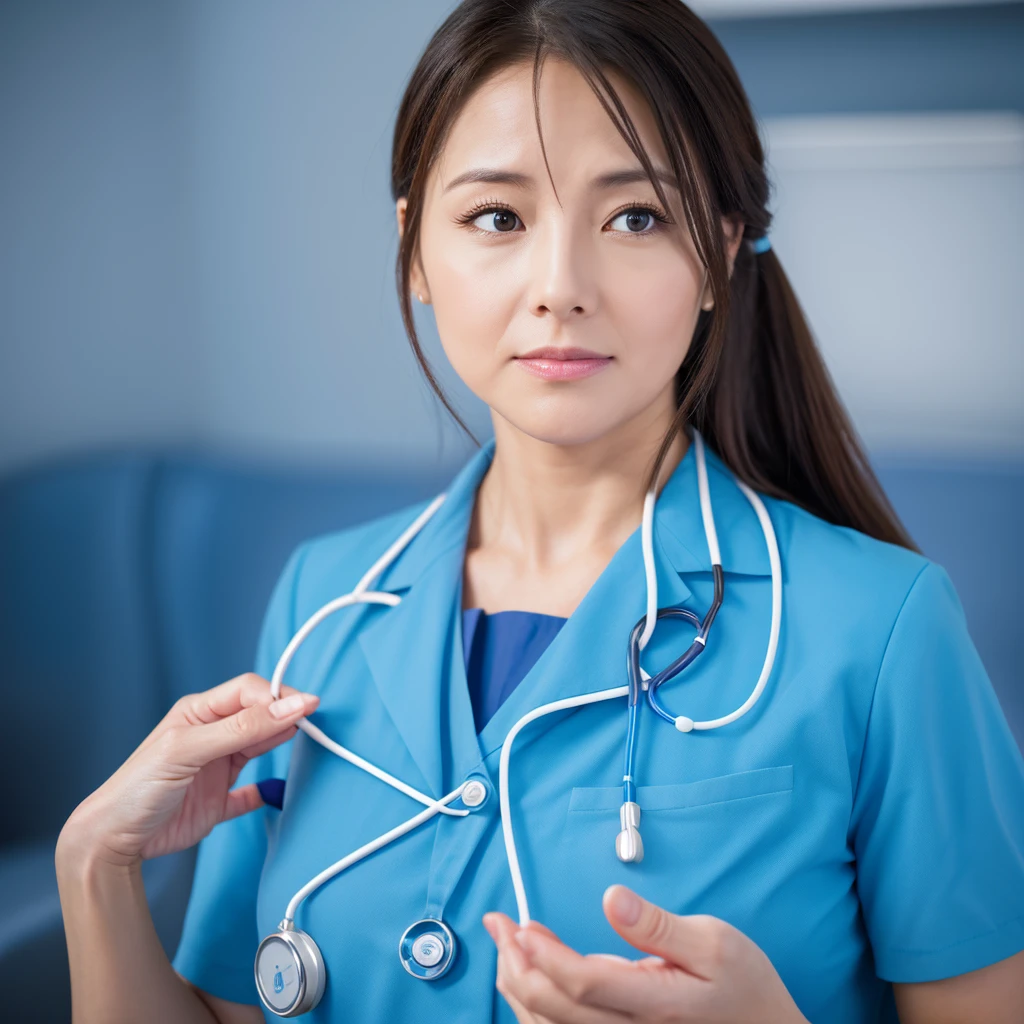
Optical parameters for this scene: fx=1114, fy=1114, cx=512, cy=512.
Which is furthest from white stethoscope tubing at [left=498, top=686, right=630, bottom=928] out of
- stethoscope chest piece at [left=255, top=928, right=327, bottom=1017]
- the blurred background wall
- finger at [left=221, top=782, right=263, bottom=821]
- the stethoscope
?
the blurred background wall

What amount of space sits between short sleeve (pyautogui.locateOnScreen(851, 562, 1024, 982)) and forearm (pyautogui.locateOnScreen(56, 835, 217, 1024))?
673 millimetres

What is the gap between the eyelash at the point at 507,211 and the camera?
3.26 feet

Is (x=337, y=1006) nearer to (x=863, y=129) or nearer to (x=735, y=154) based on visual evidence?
(x=735, y=154)

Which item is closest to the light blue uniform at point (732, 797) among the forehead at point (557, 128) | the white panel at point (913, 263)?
the forehead at point (557, 128)

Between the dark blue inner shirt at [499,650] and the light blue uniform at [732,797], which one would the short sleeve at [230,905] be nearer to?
the light blue uniform at [732,797]

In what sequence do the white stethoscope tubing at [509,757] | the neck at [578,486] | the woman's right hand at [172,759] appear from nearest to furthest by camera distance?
1. the white stethoscope tubing at [509,757]
2. the woman's right hand at [172,759]
3. the neck at [578,486]

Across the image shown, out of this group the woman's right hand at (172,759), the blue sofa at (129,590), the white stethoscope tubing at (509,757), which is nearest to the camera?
the white stethoscope tubing at (509,757)

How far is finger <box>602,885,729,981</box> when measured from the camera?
2.34 feet

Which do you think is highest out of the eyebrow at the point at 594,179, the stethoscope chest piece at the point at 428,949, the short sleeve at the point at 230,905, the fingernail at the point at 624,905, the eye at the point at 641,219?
the eyebrow at the point at 594,179

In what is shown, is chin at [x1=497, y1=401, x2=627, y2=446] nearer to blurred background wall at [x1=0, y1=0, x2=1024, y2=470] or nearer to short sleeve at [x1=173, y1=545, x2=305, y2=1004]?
short sleeve at [x1=173, y1=545, x2=305, y2=1004]

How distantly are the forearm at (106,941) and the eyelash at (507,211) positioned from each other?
0.69 metres

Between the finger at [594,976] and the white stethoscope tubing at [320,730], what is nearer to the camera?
the finger at [594,976]

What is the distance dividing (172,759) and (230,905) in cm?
26

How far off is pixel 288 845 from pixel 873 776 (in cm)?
54
